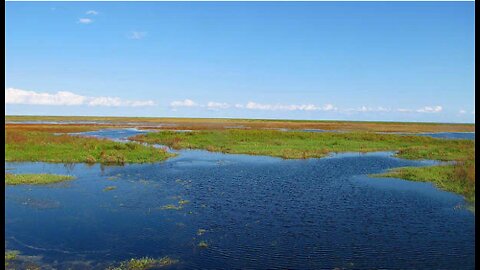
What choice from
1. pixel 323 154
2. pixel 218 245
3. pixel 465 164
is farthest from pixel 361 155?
pixel 218 245

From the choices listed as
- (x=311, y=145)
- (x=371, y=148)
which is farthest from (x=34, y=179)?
(x=371, y=148)

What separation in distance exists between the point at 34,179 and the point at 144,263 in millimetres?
16506

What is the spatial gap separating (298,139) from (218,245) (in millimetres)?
44531

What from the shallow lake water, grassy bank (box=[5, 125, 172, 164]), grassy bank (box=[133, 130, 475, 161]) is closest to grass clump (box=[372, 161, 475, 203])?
the shallow lake water

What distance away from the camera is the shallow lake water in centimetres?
1381

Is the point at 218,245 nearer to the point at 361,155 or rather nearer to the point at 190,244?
the point at 190,244

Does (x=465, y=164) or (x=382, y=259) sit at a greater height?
(x=465, y=164)

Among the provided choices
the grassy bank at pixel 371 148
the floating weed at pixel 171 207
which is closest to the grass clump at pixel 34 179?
the floating weed at pixel 171 207

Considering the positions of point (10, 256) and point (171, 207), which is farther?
point (171, 207)

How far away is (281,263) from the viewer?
13.4 m

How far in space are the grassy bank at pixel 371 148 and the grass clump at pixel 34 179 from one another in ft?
69.4

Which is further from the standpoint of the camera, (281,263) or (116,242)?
(116,242)

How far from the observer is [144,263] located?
43.1ft

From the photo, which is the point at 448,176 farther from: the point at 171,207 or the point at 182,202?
the point at 171,207
